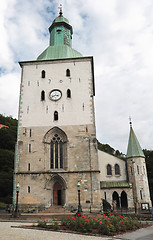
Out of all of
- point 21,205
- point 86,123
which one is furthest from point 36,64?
point 21,205

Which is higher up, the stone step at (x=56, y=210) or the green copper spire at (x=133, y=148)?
the green copper spire at (x=133, y=148)

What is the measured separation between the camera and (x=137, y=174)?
27688 millimetres

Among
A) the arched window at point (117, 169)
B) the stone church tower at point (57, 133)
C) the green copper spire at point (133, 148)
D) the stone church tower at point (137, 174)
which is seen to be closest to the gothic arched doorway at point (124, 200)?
the stone church tower at point (137, 174)

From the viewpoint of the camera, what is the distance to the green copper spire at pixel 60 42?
2991 cm

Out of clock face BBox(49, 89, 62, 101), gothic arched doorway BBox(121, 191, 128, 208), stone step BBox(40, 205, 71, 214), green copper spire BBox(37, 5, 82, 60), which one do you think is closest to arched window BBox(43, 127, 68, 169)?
clock face BBox(49, 89, 62, 101)

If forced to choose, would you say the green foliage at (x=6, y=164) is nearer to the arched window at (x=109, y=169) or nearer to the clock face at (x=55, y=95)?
the arched window at (x=109, y=169)

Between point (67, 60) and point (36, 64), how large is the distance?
14.1 feet

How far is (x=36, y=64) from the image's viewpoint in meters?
29.2

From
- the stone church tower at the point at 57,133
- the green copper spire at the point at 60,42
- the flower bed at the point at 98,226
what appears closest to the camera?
the flower bed at the point at 98,226

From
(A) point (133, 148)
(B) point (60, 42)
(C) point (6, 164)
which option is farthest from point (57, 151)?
(C) point (6, 164)

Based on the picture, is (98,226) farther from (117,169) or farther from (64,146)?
(117,169)

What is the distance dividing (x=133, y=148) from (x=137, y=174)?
3.70 meters

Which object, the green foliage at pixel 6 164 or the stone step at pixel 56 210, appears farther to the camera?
the green foliage at pixel 6 164

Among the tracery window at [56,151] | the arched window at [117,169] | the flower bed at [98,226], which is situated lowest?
the flower bed at [98,226]
